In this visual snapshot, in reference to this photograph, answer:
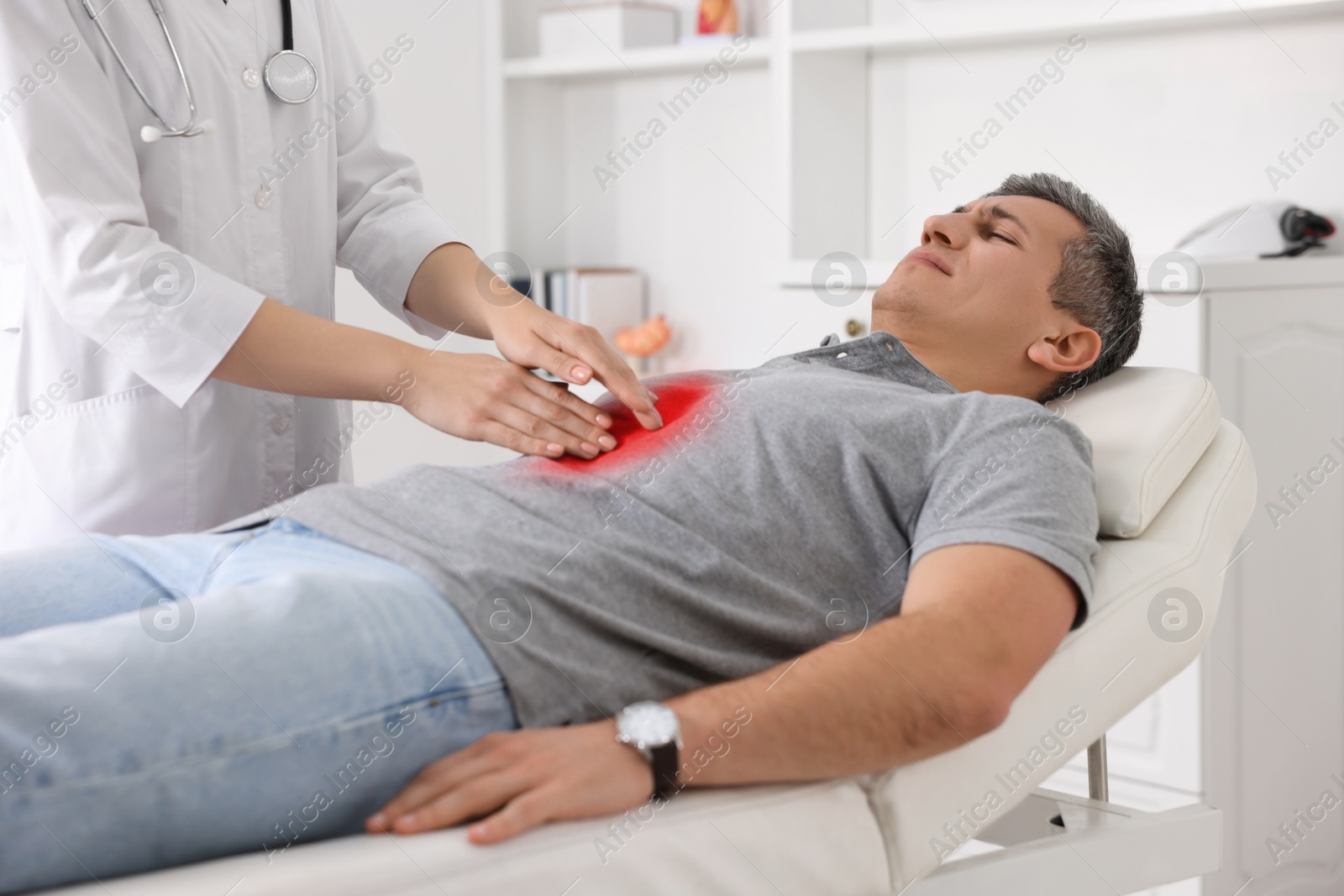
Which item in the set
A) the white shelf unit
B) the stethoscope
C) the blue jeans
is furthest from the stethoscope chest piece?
the white shelf unit

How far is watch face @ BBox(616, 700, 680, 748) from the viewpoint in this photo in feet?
3.08

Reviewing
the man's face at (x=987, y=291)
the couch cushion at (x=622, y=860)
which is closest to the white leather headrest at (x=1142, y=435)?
the man's face at (x=987, y=291)

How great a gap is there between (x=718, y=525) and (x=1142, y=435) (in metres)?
0.48

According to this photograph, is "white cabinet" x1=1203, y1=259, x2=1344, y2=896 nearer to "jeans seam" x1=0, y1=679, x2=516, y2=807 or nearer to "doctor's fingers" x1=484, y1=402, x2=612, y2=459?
"doctor's fingers" x1=484, y1=402, x2=612, y2=459

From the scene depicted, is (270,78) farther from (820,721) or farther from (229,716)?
(820,721)

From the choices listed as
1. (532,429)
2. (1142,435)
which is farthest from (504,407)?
(1142,435)

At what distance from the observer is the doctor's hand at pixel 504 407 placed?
123 cm

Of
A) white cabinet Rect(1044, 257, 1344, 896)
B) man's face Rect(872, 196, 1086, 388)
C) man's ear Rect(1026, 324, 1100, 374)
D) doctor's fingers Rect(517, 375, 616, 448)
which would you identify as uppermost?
man's face Rect(872, 196, 1086, 388)

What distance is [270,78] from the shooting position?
56.6 inches

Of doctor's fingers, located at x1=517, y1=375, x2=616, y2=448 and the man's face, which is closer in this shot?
doctor's fingers, located at x1=517, y1=375, x2=616, y2=448

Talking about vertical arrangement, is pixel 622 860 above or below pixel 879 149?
below

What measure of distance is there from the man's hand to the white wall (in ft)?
4.08

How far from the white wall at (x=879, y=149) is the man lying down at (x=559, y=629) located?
864 millimetres

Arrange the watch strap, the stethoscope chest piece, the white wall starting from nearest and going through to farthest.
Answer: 1. the watch strap
2. the stethoscope chest piece
3. the white wall
